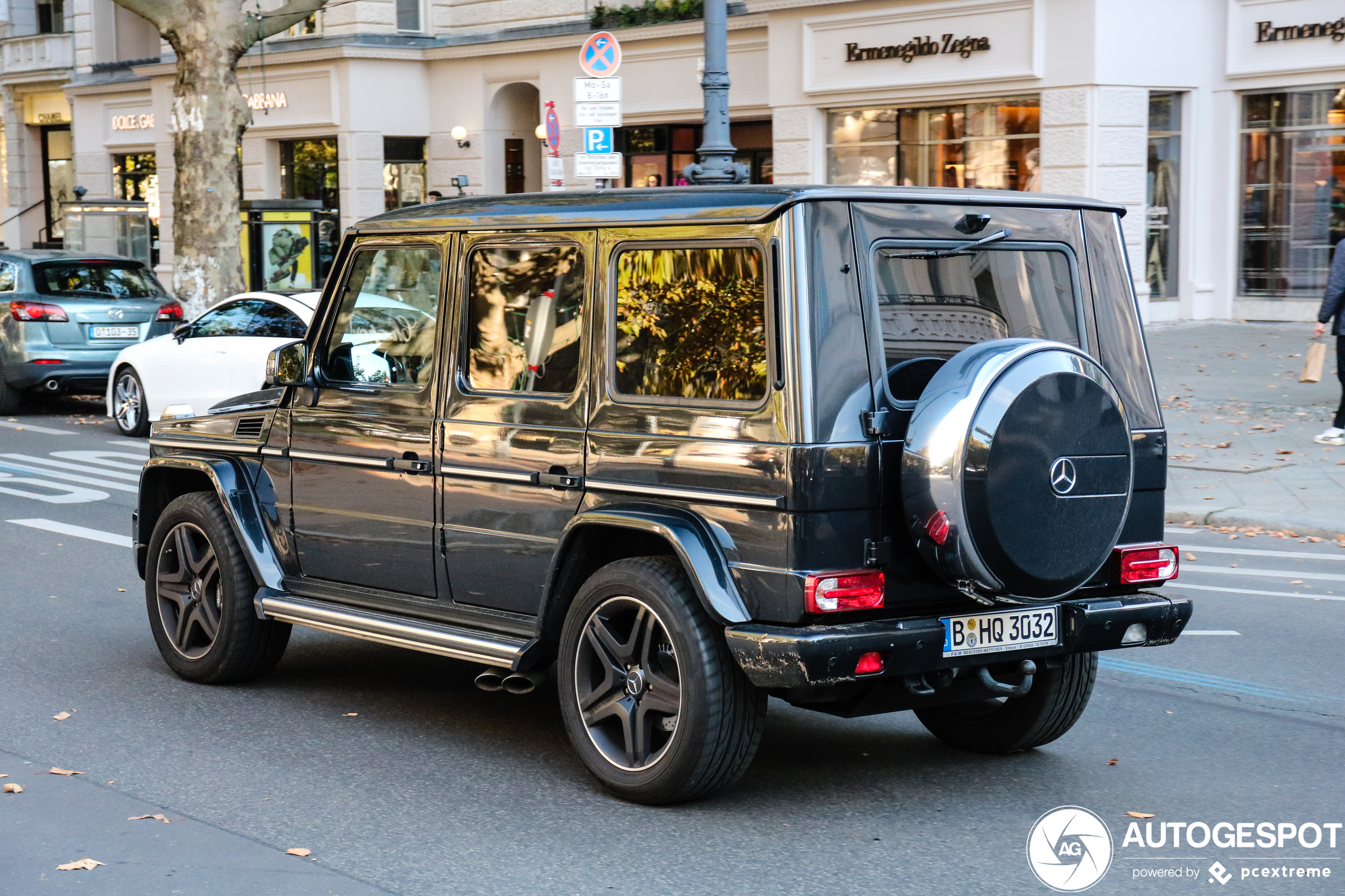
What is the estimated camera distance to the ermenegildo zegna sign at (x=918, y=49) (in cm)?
2231

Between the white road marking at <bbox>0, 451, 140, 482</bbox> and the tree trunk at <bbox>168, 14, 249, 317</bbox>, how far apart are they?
259 inches

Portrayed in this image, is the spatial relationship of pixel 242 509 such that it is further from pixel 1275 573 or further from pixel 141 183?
pixel 141 183

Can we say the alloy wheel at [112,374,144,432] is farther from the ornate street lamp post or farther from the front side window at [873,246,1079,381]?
the front side window at [873,246,1079,381]

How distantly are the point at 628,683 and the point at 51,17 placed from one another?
40793 millimetres

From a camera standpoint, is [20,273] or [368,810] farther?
[20,273]

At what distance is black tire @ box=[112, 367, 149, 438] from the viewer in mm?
15961

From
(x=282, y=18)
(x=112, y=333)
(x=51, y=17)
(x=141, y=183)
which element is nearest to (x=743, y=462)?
(x=112, y=333)

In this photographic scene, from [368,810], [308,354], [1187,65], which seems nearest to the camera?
[368,810]

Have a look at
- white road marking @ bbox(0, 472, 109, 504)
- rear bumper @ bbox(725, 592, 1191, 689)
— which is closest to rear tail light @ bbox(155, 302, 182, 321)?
white road marking @ bbox(0, 472, 109, 504)

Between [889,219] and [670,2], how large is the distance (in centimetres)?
2351

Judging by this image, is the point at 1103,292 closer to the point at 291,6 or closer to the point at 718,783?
the point at 718,783

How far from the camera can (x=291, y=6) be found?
73.9 feet

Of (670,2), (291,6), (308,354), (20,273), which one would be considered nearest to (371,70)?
(670,2)

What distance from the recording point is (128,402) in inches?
635
